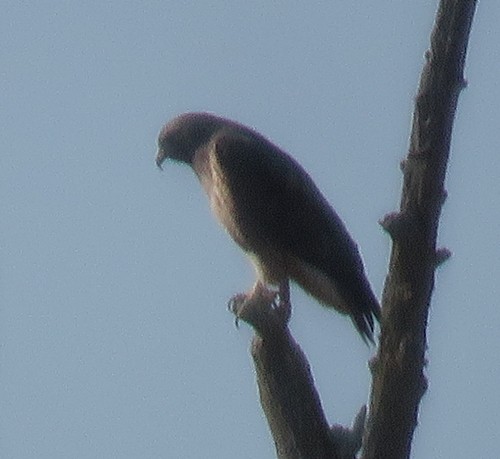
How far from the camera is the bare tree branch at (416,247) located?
13.8ft

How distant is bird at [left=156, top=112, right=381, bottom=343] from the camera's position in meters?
7.89

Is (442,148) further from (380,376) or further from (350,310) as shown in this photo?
(350,310)

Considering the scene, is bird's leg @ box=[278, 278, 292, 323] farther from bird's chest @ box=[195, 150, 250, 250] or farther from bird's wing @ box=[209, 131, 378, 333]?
bird's chest @ box=[195, 150, 250, 250]

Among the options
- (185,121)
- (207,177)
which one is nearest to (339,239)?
(207,177)

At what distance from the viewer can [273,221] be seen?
8242mm

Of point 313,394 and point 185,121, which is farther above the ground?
point 185,121

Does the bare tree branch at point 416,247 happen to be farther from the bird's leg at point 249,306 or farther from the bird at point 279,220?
the bird at point 279,220

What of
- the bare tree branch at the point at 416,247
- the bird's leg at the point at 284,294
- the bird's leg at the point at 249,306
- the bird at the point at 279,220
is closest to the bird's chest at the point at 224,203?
the bird at the point at 279,220

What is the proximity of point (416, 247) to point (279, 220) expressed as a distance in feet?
12.9

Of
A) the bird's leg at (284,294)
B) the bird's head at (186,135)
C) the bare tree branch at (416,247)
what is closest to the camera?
the bare tree branch at (416,247)

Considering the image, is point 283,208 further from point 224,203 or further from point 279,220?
point 224,203

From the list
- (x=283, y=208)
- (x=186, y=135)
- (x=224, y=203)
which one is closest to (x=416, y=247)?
(x=283, y=208)

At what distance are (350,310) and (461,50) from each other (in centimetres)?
357

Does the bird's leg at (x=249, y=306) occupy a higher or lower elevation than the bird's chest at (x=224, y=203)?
lower
